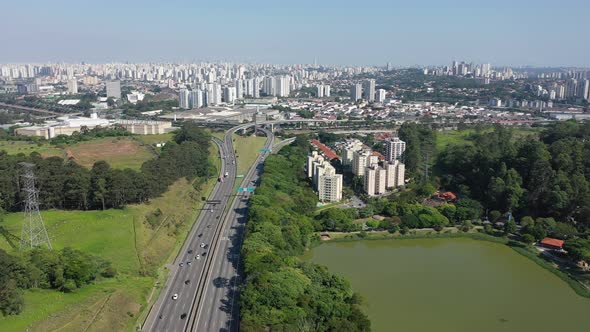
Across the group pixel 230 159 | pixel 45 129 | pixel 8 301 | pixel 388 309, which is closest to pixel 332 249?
pixel 388 309

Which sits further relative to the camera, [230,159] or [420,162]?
[230,159]

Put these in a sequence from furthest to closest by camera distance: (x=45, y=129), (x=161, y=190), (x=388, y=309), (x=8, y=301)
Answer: (x=45, y=129)
(x=161, y=190)
(x=388, y=309)
(x=8, y=301)

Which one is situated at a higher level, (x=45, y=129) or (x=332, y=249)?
(x=45, y=129)

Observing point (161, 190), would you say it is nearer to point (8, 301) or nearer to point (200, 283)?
point (200, 283)

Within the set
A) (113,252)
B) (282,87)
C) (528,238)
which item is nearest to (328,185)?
(528,238)

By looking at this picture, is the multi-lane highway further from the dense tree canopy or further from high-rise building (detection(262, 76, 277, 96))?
high-rise building (detection(262, 76, 277, 96))

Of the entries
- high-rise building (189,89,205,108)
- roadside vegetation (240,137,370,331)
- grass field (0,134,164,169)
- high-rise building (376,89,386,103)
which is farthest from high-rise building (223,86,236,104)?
roadside vegetation (240,137,370,331)
